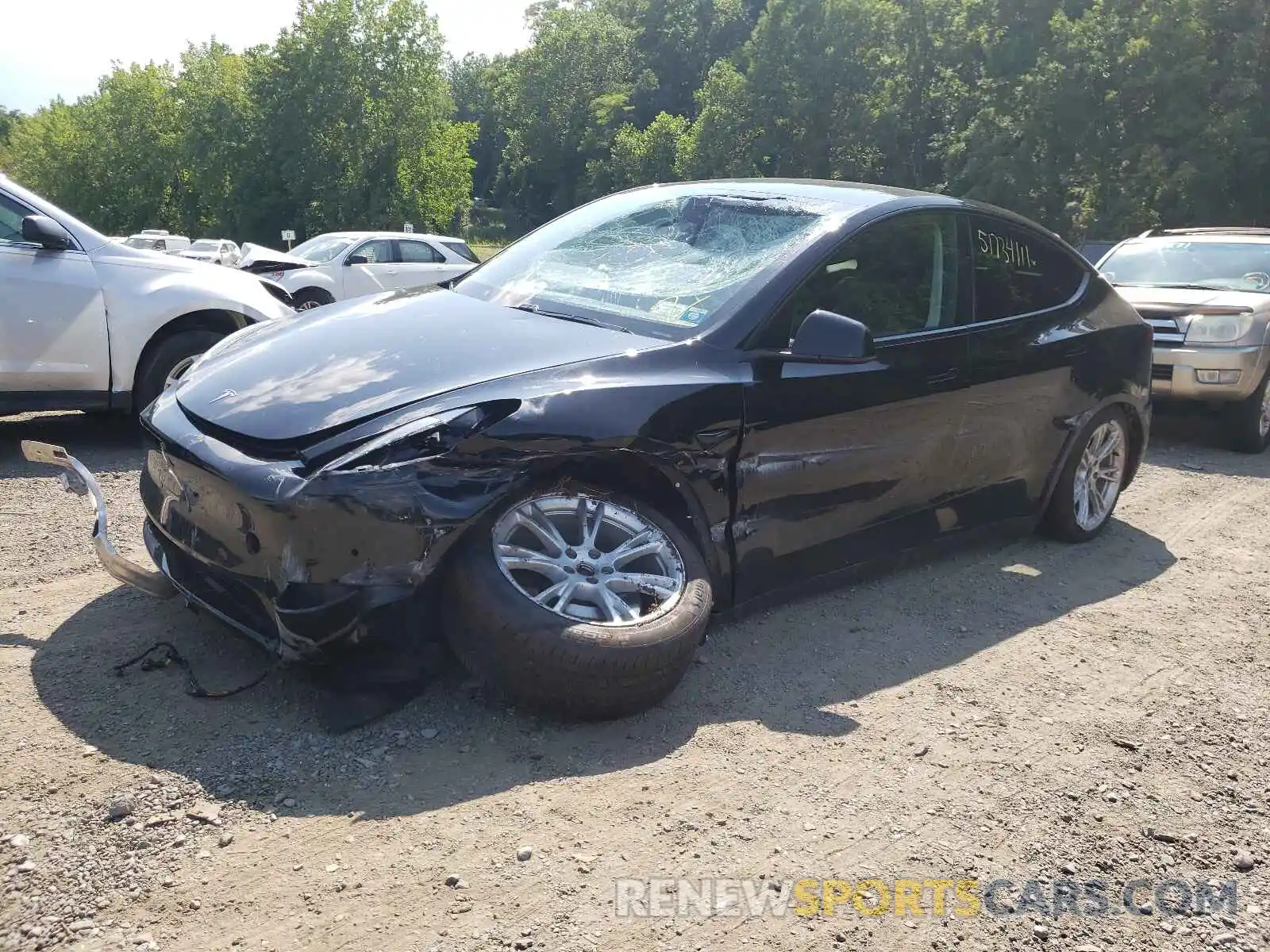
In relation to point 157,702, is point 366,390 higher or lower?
higher

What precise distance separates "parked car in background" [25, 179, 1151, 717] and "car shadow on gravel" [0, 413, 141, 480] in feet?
8.07

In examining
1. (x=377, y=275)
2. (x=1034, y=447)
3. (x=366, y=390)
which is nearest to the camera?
(x=366, y=390)

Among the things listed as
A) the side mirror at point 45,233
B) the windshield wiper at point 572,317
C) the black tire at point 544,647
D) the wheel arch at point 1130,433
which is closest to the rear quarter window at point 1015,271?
the wheel arch at point 1130,433

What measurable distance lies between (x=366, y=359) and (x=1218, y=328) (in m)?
7.06

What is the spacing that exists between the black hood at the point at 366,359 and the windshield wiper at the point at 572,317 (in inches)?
1.4

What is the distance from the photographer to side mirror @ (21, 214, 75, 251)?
20.3ft

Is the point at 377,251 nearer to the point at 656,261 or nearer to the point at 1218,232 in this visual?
the point at 1218,232

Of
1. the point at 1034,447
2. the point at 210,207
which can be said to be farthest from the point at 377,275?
the point at 210,207

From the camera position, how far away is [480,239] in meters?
84.9

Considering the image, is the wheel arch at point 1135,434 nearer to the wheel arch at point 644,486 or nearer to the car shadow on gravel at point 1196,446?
the car shadow on gravel at point 1196,446

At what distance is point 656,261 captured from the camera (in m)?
4.16

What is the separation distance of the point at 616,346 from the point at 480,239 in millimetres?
84014

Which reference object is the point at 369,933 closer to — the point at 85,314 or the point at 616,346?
the point at 616,346

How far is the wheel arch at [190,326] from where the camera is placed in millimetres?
A: 6539
